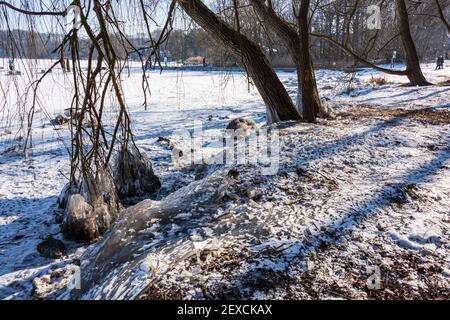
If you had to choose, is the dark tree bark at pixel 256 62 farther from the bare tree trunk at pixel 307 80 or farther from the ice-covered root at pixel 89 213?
the ice-covered root at pixel 89 213

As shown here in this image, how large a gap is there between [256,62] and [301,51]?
2.54ft

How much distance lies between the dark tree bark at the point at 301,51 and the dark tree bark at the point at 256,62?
0.82ft

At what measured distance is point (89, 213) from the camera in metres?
3.59

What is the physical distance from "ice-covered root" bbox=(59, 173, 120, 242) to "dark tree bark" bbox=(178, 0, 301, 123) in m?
2.52

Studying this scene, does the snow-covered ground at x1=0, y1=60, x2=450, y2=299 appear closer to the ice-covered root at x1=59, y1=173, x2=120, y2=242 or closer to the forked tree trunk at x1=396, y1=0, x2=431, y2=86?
the ice-covered root at x1=59, y1=173, x2=120, y2=242

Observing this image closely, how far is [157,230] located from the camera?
102 inches

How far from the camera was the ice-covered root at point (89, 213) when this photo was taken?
352 cm

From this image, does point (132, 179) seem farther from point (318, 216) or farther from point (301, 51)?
A: point (301, 51)

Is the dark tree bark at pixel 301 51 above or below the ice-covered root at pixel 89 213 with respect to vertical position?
above

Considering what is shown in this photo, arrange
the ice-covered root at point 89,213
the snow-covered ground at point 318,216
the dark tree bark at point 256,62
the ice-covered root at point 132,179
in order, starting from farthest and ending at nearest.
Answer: the dark tree bark at point 256,62, the ice-covered root at point 132,179, the ice-covered root at point 89,213, the snow-covered ground at point 318,216

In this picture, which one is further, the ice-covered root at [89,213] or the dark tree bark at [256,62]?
the dark tree bark at [256,62]

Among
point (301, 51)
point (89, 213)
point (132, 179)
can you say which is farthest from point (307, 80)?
point (89, 213)

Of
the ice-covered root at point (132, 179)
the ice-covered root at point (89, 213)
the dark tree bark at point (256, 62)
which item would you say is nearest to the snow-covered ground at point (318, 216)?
the ice-covered root at point (89, 213)
